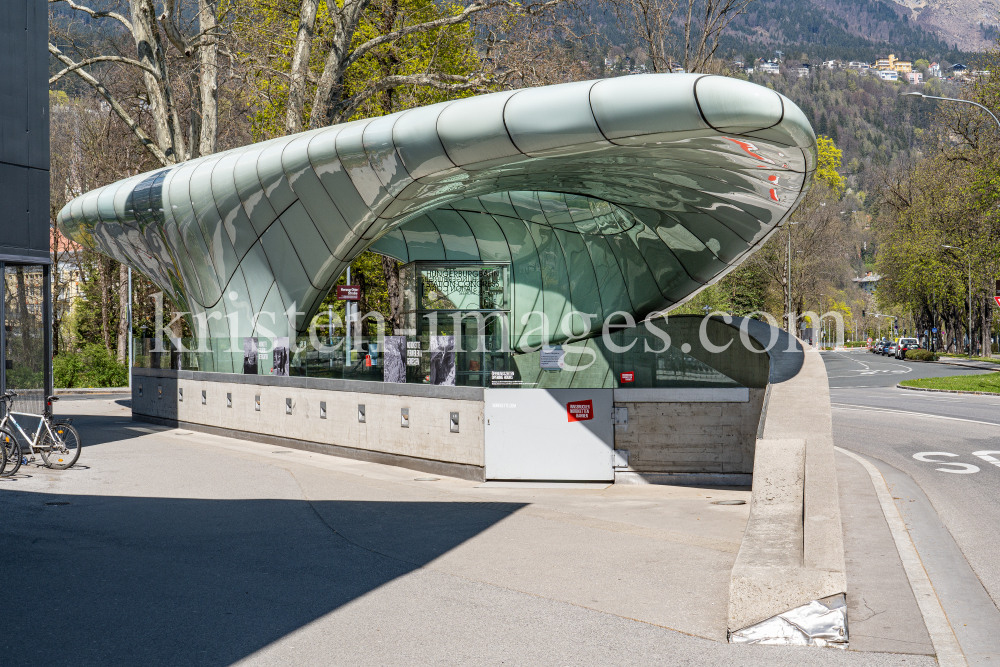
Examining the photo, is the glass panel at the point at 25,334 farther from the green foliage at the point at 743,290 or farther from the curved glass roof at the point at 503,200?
the green foliage at the point at 743,290

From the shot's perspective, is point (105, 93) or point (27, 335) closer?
point (27, 335)

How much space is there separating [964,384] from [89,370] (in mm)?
37194

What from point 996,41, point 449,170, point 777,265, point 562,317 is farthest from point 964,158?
point 449,170

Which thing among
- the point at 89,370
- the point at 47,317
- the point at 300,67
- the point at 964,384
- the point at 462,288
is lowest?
the point at 964,384

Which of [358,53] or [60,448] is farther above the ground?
[358,53]

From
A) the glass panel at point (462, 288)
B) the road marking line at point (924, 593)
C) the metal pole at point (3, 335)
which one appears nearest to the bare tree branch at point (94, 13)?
the glass panel at point (462, 288)

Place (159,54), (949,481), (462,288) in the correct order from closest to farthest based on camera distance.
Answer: (949,481), (462,288), (159,54)

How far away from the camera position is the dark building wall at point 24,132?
607 inches

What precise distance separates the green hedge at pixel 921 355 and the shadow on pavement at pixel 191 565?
52.6m

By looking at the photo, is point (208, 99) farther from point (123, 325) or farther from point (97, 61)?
A: point (123, 325)

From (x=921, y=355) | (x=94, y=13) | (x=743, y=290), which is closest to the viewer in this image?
(x=94, y=13)

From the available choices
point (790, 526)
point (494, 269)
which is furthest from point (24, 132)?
point (790, 526)

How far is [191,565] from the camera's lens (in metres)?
8.02

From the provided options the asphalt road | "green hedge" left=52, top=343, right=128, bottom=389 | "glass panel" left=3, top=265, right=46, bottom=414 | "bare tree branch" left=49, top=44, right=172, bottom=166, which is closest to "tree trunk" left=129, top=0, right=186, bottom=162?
"bare tree branch" left=49, top=44, right=172, bottom=166
